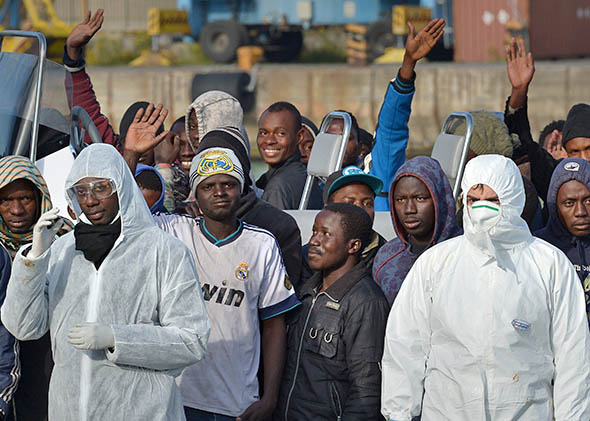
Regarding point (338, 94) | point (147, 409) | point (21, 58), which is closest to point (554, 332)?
point (147, 409)

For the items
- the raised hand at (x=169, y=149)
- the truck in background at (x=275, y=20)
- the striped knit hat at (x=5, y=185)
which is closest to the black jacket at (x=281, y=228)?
the striped knit hat at (x=5, y=185)

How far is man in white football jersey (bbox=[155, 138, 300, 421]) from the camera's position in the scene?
4469 millimetres

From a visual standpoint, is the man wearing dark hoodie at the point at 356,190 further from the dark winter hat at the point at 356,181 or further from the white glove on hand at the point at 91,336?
the white glove on hand at the point at 91,336

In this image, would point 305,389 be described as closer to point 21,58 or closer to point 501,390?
point 501,390

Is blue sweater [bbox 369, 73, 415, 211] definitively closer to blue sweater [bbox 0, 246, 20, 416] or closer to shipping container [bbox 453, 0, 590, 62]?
blue sweater [bbox 0, 246, 20, 416]

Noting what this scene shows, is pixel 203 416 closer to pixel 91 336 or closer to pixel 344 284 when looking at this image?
pixel 344 284

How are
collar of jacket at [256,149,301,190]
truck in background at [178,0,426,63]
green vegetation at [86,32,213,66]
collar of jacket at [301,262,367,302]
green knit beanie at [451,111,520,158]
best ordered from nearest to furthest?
1. collar of jacket at [301,262,367,302]
2. green knit beanie at [451,111,520,158]
3. collar of jacket at [256,149,301,190]
4. truck in background at [178,0,426,63]
5. green vegetation at [86,32,213,66]

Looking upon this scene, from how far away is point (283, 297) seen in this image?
15.1 feet

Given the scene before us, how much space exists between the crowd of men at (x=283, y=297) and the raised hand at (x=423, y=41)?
89 cm

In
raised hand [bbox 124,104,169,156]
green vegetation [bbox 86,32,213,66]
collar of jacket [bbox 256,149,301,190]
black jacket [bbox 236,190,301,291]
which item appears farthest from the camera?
green vegetation [bbox 86,32,213,66]

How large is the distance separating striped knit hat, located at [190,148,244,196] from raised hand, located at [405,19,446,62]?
1662 millimetres

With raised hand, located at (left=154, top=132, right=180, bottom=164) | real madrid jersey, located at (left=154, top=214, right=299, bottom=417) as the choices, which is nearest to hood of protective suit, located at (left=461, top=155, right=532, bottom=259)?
real madrid jersey, located at (left=154, top=214, right=299, bottom=417)

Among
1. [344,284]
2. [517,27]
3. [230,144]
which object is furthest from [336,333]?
[517,27]

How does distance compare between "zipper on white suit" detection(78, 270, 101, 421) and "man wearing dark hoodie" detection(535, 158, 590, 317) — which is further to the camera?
"man wearing dark hoodie" detection(535, 158, 590, 317)
